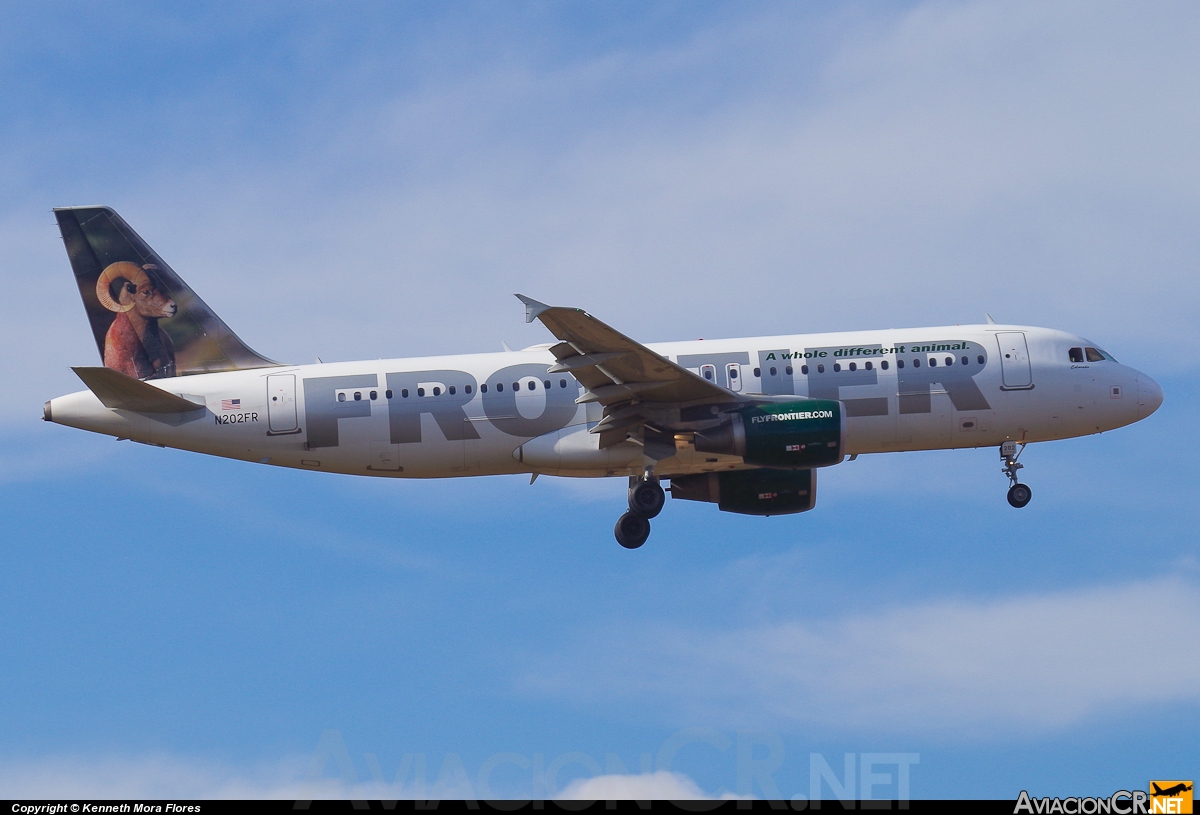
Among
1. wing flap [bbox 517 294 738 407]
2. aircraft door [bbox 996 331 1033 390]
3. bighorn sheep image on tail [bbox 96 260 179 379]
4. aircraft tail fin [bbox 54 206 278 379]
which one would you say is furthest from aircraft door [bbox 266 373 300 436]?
aircraft door [bbox 996 331 1033 390]

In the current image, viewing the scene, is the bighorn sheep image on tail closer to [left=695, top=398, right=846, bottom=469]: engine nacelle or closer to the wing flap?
the wing flap

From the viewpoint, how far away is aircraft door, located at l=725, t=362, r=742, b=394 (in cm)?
4034

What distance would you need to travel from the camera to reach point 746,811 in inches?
1030

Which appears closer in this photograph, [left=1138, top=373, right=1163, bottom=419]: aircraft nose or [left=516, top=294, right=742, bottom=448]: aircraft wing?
[left=516, top=294, right=742, bottom=448]: aircraft wing

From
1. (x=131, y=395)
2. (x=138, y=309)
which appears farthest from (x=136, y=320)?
(x=131, y=395)

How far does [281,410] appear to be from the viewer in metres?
40.1

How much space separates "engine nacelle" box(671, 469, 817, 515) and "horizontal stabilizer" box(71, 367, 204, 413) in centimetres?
1441

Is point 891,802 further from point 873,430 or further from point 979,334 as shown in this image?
point 979,334

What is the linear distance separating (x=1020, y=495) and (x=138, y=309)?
26.2 m

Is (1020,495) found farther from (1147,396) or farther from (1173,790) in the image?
(1173,790)

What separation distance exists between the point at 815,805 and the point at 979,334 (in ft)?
62.0

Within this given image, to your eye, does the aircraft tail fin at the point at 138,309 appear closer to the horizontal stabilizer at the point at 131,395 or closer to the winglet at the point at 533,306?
the horizontal stabilizer at the point at 131,395

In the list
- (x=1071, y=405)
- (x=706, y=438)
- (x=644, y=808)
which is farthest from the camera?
(x=1071, y=405)

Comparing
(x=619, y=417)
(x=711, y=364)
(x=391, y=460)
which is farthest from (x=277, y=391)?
(x=711, y=364)
